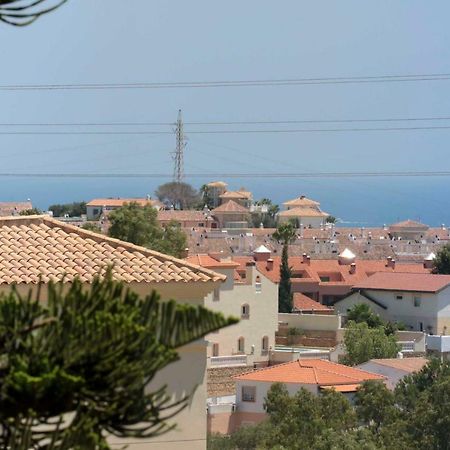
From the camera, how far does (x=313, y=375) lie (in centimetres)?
4809

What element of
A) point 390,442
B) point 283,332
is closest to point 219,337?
point 283,332

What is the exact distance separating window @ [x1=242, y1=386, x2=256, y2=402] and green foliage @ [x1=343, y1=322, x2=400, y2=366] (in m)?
8.85

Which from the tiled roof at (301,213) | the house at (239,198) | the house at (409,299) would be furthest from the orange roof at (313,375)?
the house at (239,198)

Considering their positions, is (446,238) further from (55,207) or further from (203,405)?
(203,405)

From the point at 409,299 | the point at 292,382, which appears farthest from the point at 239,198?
the point at 292,382

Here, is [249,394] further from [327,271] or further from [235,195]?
[235,195]

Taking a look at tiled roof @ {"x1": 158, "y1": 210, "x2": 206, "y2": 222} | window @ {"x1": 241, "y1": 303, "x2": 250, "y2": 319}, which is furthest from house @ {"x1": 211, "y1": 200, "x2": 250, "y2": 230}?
window @ {"x1": 241, "y1": 303, "x2": 250, "y2": 319}

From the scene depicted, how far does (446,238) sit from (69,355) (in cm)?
12194

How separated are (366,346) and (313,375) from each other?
10056 millimetres

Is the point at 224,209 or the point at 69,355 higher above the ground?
the point at 224,209

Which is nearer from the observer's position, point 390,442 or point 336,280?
point 390,442

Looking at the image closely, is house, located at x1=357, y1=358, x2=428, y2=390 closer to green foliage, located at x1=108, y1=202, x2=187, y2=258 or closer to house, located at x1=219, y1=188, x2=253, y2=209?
green foliage, located at x1=108, y1=202, x2=187, y2=258

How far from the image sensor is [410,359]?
5412 cm

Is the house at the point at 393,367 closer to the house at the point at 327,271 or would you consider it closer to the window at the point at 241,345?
the window at the point at 241,345
